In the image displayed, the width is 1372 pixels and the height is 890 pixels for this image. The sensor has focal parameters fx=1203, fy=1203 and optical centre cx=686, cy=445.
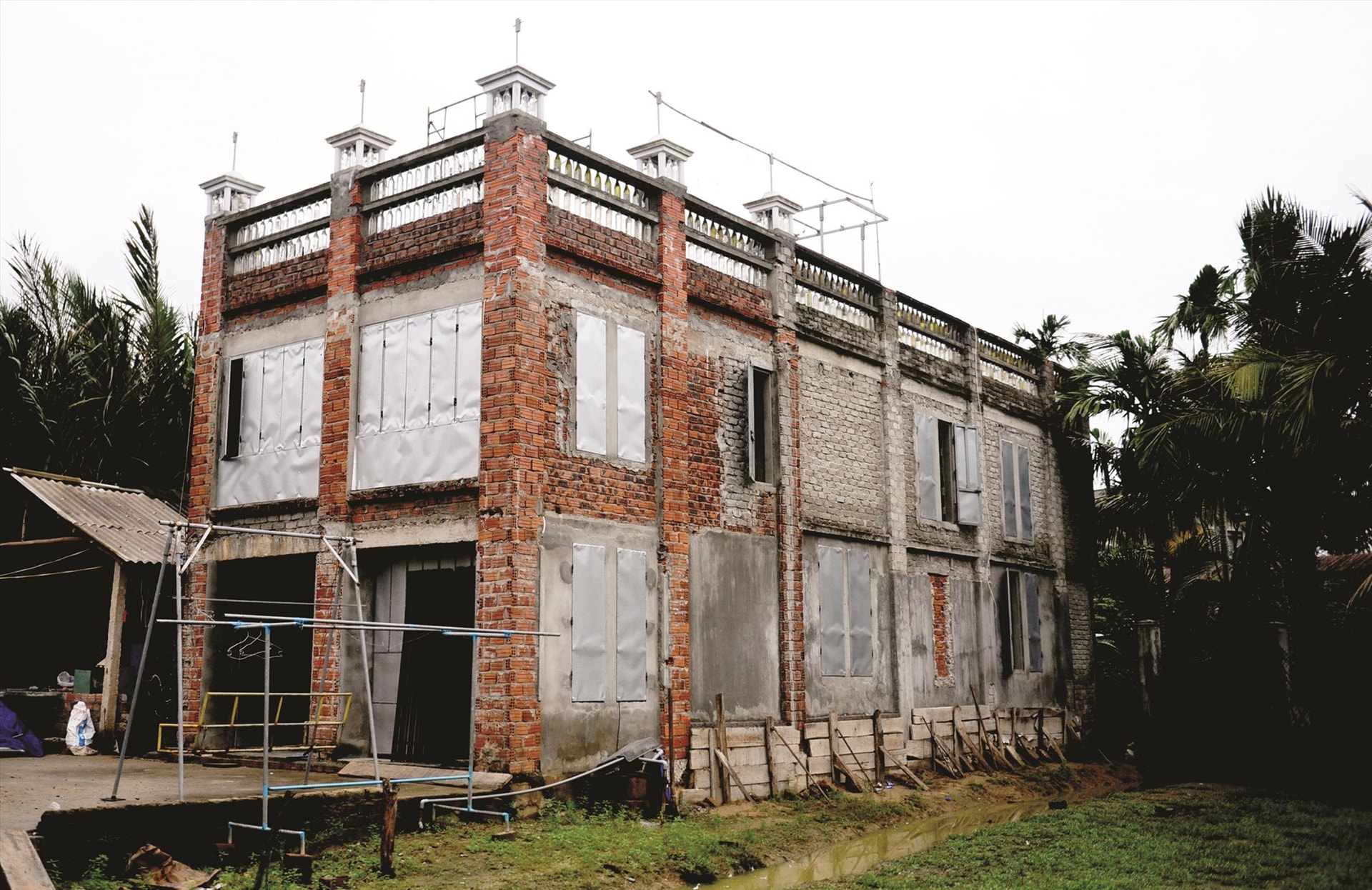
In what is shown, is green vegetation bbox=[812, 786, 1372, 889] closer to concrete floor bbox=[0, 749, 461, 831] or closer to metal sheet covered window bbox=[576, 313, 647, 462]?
concrete floor bbox=[0, 749, 461, 831]

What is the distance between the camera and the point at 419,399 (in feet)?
44.4

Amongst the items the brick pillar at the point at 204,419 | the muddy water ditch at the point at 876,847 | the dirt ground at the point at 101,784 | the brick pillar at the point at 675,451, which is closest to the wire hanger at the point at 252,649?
the brick pillar at the point at 204,419

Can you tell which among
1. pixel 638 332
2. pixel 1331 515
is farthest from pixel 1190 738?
pixel 638 332

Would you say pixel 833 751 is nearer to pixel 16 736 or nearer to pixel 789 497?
pixel 789 497

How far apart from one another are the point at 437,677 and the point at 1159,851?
7.65 m

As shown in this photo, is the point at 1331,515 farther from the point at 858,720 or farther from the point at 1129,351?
the point at 858,720

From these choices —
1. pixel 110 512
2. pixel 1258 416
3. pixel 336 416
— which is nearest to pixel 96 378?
pixel 110 512

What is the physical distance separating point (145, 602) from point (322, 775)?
17.8 feet

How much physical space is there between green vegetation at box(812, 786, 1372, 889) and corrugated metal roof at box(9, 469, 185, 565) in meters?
10.2

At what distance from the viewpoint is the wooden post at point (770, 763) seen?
14.7 metres

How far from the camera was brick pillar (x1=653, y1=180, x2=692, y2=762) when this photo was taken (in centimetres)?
1387

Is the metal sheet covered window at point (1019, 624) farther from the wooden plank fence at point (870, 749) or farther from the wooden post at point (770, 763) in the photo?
the wooden post at point (770, 763)

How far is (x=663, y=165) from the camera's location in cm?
1493

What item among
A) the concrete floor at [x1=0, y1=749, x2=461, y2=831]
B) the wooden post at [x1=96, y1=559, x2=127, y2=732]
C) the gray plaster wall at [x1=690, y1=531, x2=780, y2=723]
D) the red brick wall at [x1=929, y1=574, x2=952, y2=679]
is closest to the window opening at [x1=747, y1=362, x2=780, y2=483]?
the gray plaster wall at [x1=690, y1=531, x2=780, y2=723]
